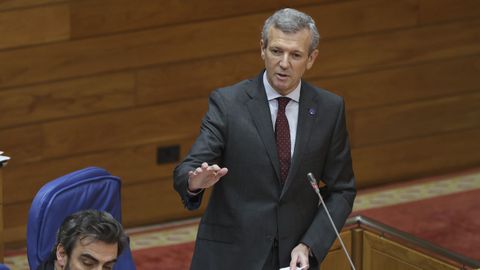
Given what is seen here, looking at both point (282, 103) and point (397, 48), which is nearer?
point (282, 103)

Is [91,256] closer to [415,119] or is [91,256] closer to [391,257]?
[391,257]

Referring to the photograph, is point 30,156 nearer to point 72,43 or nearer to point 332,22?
point 72,43

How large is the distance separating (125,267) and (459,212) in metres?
2.28

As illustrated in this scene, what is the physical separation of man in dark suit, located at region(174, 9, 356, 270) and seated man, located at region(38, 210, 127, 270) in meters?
0.29

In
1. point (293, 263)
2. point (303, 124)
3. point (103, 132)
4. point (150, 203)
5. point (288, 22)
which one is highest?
point (288, 22)

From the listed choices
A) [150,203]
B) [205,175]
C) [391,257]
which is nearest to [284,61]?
[205,175]

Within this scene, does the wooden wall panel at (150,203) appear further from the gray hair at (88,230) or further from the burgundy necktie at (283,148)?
the gray hair at (88,230)

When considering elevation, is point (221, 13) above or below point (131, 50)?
above

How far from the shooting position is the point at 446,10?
5555 millimetres

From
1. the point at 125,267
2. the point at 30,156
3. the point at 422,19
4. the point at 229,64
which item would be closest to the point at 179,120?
the point at 229,64

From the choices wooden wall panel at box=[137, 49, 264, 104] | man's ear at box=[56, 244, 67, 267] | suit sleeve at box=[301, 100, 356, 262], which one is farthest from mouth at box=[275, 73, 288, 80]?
wooden wall panel at box=[137, 49, 264, 104]

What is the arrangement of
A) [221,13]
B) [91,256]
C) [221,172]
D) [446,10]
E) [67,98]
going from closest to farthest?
1. [91,256]
2. [221,172]
3. [67,98]
4. [221,13]
5. [446,10]

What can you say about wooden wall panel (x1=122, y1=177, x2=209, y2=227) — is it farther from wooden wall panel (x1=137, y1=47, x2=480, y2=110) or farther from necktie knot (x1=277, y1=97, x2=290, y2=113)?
necktie knot (x1=277, y1=97, x2=290, y2=113)

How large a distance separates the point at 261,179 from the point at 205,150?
17 cm
